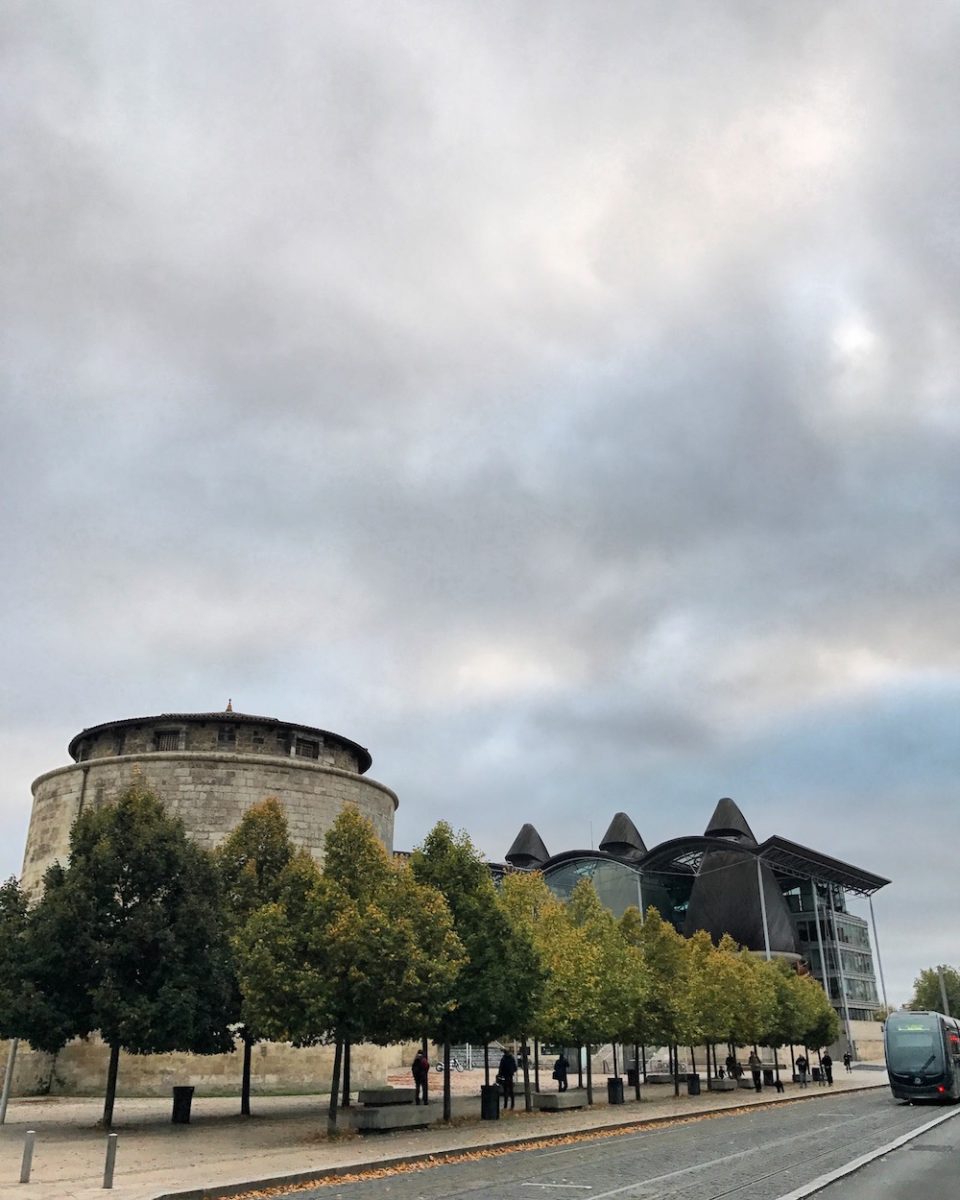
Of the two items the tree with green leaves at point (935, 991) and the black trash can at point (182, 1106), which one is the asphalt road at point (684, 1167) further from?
the tree with green leaves at point (935, 991)

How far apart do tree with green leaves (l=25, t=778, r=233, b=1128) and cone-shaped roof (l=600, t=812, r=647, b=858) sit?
89.4 m

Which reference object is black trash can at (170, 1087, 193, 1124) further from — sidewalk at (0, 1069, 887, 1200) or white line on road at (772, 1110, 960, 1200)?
white line on road at (772, 1110, 960, 1200)

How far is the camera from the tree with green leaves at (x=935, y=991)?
12325 cm

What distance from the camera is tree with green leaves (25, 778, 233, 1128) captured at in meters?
20.5

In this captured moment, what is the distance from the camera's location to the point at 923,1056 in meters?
31.3

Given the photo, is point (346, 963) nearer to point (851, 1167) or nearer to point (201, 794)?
point (851, 1167)

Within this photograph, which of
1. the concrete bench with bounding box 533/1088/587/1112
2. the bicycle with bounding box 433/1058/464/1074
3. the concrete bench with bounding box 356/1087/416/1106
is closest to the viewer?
the concrete bench with bounding box 356/1087/416/1106

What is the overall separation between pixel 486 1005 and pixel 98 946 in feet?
28.1

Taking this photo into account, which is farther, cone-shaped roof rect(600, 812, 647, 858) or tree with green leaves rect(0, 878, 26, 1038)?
cone-shaped roof rect(600, 812, 647, 858)

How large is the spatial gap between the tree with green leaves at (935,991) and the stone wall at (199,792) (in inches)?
4202

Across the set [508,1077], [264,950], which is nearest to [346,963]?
[264,950]

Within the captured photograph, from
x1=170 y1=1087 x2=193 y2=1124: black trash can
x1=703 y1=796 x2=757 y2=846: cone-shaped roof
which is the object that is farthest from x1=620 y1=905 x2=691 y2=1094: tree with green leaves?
x1=703 y1=796 x2=757 y2=846: cone-shaped roof

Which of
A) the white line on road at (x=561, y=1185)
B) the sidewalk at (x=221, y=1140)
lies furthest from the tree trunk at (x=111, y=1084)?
the white line on road at (x=561, y=1185)

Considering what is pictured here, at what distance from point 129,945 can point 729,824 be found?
90.5 meters
